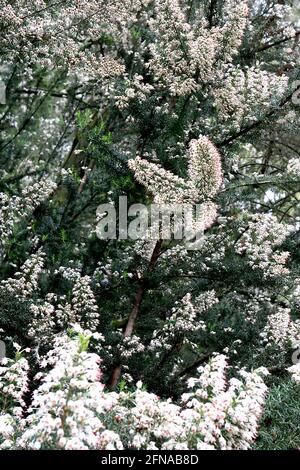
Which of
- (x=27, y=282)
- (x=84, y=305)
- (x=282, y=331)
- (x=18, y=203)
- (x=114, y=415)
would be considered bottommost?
(x=114, y=415)

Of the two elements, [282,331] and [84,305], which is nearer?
[84,305]

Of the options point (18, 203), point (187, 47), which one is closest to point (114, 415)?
point (18, 203)

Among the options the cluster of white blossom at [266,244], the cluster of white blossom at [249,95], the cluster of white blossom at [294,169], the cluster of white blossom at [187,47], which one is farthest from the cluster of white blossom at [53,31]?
the cluster of white blossom at [266,244]

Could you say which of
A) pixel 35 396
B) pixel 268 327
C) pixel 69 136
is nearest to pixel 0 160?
pixel 69 136

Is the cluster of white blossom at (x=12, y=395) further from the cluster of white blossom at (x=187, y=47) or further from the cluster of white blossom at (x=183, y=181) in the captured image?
the cluster of white blossom at (x=187, y=47)

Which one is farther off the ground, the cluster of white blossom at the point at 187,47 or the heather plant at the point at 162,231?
the cluster of white blossom at the point at 187,47

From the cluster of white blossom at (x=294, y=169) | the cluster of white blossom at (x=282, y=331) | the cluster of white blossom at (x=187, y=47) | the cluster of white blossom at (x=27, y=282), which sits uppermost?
the cluster of white blossom at (x=187, y=47)

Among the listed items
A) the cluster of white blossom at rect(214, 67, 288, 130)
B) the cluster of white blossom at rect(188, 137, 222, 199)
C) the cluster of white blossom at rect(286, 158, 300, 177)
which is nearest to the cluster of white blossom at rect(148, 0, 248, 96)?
the cluster of white blossom at rect(214, 67, 288, 130)

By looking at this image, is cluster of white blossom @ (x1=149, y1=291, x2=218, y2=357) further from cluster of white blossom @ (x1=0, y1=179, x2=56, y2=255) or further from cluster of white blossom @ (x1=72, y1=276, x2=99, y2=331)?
cluster of white blossom @ (x1=0, y1=179, x2=56, y2=255)

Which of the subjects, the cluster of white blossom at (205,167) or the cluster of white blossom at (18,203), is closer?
the cluster of white blossom at (205,167)

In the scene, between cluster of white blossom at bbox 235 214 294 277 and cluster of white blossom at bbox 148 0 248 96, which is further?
cluster of white blossom at bbox 235 214 294 277

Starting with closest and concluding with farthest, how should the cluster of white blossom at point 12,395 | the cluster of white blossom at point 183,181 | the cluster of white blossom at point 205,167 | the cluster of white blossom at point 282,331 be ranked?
the cluster of white blossom at point 12,395 → the cluster of white blossom at point 205,167 → the cluster of white blossom at point 183,181 → the cluster of white blossom at point 282,331

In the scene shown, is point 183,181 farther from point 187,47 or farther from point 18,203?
point 18,203

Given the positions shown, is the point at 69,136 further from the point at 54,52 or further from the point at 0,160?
the point at 54,52
